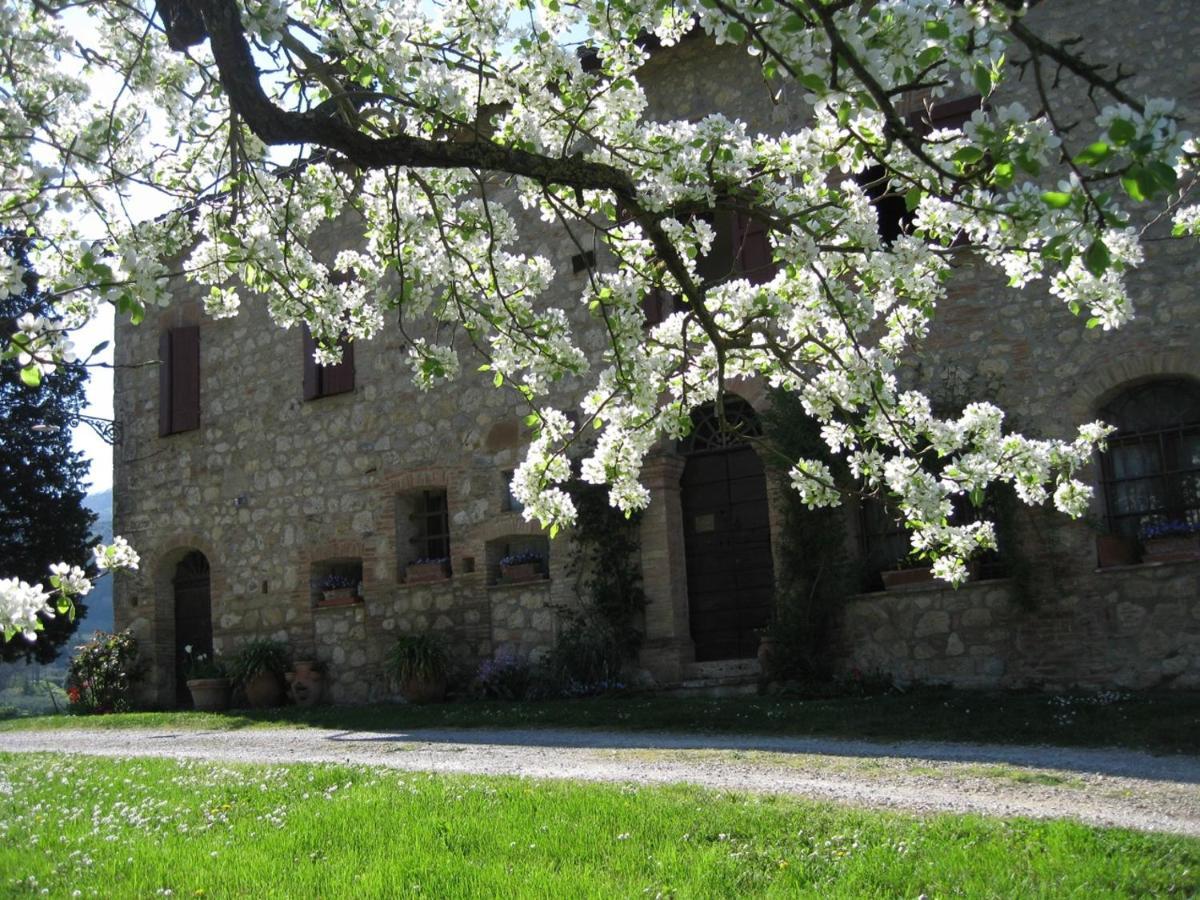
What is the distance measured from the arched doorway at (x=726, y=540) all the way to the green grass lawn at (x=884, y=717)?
1245 mm

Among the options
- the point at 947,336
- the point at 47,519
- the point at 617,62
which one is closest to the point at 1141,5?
the point at 947,336

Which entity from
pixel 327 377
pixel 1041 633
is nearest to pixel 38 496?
pixel 327 377

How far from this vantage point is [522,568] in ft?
42.6

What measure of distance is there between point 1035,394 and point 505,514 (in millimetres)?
5790

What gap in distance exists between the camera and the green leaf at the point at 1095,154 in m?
2.57

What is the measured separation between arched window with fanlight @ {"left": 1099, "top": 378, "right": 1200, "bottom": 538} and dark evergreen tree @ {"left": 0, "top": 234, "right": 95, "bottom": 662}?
15687 millimetres

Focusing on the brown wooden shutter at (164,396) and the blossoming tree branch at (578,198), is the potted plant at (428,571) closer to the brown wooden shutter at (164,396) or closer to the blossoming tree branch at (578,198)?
the brown wooden shutter at (164,396)

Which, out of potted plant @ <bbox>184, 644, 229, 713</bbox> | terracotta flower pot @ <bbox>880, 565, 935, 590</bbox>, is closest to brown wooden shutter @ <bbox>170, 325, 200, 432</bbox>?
potted plant @ <bbox>184, 644, 229, 713</bbox>

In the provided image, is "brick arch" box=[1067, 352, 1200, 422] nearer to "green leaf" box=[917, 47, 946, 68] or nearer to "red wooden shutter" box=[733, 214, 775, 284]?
"red wooden shutter" box=[733, 214, 775, 284]

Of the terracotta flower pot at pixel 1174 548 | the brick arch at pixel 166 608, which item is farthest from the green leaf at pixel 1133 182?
the brick arch at pixel 166 608

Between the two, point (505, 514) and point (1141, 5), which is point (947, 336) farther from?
point (505, 514)

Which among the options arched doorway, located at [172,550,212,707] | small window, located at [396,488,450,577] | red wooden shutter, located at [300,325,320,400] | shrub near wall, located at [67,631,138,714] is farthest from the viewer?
arched doorway, located at [172,550,212,707]

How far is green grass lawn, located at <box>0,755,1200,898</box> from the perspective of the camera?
4371 millimetres

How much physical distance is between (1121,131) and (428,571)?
11.8 meters
